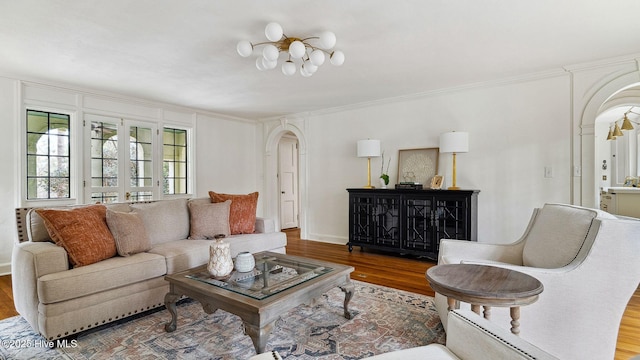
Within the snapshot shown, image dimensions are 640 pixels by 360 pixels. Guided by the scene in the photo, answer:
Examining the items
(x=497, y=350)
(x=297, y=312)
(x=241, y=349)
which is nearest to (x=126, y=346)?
(x=241, y=349)

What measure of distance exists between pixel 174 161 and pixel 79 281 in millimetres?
3528

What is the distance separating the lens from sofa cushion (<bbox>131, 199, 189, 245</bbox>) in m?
3.06

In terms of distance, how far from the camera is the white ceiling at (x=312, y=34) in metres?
2.25

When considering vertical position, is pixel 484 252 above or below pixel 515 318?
above

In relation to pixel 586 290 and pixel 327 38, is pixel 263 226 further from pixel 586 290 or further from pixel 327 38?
pixel 586 290

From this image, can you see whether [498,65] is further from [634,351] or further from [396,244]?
[634,351]

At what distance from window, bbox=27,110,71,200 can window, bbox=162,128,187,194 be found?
4.23 ft

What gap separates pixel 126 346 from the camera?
205 cm

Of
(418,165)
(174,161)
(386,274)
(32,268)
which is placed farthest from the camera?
(174,161)

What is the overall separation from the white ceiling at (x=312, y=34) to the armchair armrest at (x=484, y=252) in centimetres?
→ 171

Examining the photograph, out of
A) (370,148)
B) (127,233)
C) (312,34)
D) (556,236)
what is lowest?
(127,233)

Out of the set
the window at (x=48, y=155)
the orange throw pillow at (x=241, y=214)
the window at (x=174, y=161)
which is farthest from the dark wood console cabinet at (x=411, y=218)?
the window at (x=48, y=155)

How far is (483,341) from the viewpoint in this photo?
3.38 feet

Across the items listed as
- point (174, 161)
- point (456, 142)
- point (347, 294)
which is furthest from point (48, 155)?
point (456, 142)
